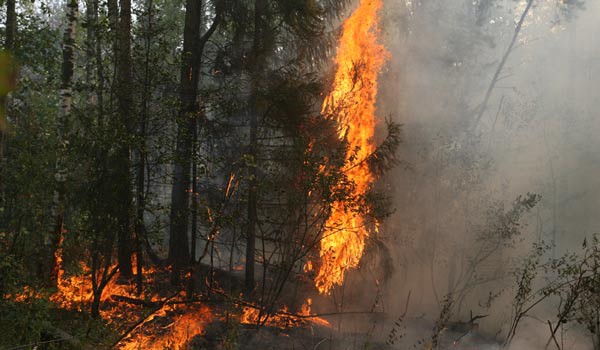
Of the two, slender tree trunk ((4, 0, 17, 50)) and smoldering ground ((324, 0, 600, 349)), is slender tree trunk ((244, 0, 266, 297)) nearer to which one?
smoldering ground ((324, 0, 600, 349))

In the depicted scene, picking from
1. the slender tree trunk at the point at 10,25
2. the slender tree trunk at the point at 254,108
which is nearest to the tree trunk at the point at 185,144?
the slender tree trunk at the point at 254,108

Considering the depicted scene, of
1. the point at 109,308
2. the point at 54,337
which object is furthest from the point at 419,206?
the point at 54,337

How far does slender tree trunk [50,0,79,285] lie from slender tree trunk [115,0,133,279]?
964mm

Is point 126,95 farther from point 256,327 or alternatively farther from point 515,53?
point 515,53

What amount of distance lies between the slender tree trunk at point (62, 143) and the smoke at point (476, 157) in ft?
26.6

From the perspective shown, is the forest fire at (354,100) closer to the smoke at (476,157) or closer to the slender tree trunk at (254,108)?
the slender tree trunk at (254,108)

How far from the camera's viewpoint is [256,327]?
1055cm

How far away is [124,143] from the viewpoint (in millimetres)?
9102

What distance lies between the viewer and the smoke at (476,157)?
54.0 ft

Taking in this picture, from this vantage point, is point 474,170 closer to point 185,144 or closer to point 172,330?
point 185,144

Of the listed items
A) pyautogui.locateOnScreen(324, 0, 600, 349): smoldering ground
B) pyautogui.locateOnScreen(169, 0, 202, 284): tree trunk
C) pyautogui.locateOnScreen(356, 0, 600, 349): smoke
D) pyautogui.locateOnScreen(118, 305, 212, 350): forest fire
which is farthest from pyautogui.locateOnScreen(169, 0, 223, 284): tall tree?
pyautogui.locateOnScreen(356, 0, 600, 349): smoke

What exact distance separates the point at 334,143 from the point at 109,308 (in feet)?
21.4

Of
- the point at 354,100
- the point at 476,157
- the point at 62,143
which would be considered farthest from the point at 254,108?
the point at 476,157

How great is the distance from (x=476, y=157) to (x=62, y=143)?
13.3 m
